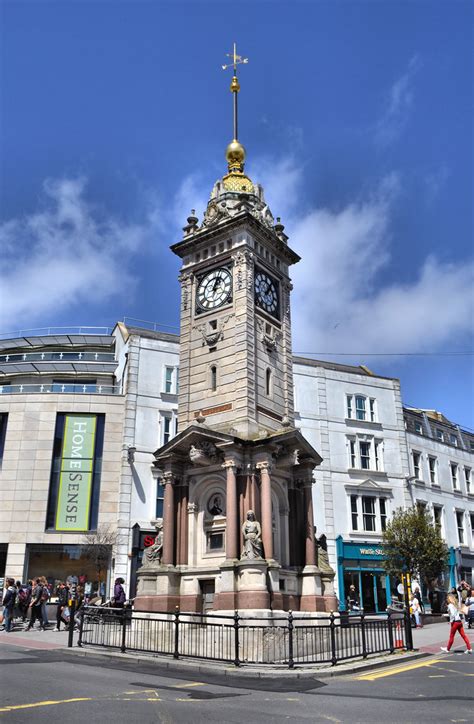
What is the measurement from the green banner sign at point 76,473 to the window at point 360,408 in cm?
1881

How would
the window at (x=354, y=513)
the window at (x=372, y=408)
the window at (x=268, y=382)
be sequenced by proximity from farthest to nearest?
1. the window at (x=372, y=408)
2. the window at (x=354, y=513)
3. the window at (x=268, y=382)

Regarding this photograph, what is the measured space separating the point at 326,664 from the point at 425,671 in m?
2.46

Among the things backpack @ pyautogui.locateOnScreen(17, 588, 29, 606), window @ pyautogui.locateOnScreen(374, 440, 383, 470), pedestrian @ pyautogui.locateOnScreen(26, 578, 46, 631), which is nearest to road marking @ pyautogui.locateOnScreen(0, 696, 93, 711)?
pedestrian @ pyautogui.locateOnScreen(26, 578, 46, 631)

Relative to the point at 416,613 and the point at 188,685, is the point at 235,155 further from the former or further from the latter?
the point at 188,685

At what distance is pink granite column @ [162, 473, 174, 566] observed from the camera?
23.5 metres

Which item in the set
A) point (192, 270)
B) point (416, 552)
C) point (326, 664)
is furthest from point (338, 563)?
point (326, 664)

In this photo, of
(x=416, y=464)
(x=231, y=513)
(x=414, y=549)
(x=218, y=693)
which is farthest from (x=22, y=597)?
(x=416, y=464)

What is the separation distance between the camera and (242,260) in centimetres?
2673

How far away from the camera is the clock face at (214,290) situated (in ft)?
89.0

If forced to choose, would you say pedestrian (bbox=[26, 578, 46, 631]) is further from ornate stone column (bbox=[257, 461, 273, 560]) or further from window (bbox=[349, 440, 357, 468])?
window (bbox=[349, 440, 357, 468])

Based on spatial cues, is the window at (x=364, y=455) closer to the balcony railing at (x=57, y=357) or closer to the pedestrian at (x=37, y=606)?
the balcony railing at (x=57, y=357)

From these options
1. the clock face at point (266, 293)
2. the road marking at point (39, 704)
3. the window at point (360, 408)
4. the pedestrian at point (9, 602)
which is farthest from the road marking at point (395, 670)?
the window at point (360, 408)

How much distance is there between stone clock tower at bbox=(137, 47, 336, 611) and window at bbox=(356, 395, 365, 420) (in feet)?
61.9

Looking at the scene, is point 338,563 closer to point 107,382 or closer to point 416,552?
point 416,552
